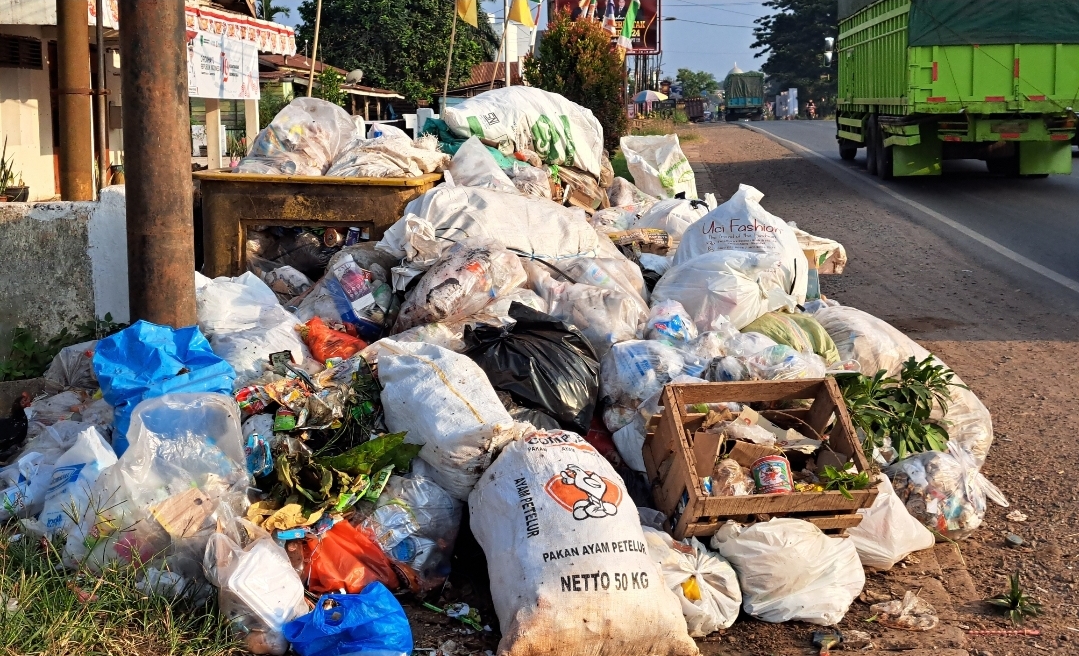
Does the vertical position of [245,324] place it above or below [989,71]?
below

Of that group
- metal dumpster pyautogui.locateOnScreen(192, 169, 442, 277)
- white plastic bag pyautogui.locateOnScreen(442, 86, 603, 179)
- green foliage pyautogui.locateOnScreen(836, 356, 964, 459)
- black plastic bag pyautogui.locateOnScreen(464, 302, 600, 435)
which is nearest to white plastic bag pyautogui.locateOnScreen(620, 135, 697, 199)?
white plastic bag pyautogui.locateOnScreen(442, 86, 603, 179)

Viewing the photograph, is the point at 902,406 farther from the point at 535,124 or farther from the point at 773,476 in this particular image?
the point at 535,124

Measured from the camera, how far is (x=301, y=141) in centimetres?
591

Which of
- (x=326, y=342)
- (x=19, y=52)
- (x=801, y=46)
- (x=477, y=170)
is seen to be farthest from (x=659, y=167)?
(x=801, y=46)

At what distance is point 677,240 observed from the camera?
616cm

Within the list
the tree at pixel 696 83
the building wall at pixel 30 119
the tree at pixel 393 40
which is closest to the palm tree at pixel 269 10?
the tree at pixel 393 40

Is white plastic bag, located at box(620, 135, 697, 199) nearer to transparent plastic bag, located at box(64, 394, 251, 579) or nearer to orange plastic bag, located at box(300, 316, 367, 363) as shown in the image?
orange plastic bag, located at box(300, 316, 367, 363)

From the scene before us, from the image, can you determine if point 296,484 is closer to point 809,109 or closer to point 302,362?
point 302,362

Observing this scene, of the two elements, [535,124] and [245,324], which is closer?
[245,324]

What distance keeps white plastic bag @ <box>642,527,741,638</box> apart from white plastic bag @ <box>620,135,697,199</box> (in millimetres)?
5659

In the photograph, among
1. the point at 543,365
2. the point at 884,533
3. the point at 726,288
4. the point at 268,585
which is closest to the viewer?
the point at 268,585

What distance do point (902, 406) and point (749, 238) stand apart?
1681mm

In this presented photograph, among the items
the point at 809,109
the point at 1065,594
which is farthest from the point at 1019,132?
the point at 809,109

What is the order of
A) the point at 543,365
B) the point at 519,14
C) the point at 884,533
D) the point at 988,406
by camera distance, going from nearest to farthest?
the point at 884,533 → the point at 543,365 → the point at 988,406 → the point at 519,14
